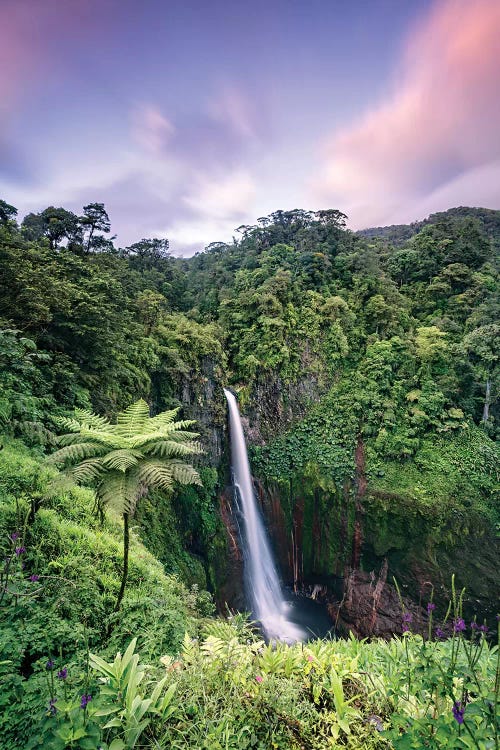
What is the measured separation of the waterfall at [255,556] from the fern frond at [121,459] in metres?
11.1

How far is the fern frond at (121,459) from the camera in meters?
2.46

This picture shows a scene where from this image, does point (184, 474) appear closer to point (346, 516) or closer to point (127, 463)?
point (127, 463)

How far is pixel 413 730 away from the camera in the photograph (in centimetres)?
165

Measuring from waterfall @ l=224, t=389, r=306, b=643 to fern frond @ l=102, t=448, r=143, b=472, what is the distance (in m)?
11.1

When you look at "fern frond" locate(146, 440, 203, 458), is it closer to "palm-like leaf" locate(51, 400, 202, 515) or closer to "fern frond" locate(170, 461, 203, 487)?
"palm-like leaf" locate(51, 400, 202, 515)

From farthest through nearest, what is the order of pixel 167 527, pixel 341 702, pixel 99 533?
pixel 167 527 < pixel 99 533 < pixel 341 702

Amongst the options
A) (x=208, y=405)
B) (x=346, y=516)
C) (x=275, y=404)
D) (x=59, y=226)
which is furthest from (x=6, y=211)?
(x=346, y=516)

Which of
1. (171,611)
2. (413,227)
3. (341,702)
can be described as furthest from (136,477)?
(413,227)

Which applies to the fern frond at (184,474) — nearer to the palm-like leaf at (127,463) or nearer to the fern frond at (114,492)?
the palm-like leaf at (127,463)

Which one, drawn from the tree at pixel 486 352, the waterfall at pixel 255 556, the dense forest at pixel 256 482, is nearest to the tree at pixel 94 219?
the dense forest at pixel 256 482

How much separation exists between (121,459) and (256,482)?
1195 cm

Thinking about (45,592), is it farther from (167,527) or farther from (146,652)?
(167,527)

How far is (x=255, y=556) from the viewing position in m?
12.4

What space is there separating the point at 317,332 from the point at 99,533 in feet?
44.8
